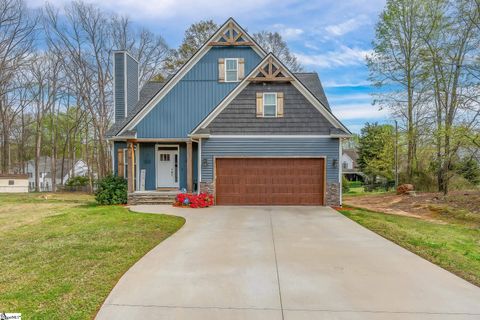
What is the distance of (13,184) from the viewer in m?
27.4

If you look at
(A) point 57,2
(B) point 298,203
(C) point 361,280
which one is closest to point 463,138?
(B) point 298,203

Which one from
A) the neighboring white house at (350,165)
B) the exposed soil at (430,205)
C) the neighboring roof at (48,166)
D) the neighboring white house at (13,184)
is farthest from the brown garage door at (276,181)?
the neighboring white house at (350,165)

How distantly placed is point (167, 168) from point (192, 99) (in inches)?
141

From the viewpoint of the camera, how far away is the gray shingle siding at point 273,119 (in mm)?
13031

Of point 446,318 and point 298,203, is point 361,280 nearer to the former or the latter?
point 446,318

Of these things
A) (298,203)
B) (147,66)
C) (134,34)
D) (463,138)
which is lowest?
(298,203)

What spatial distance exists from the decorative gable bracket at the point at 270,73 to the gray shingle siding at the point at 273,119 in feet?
1.12

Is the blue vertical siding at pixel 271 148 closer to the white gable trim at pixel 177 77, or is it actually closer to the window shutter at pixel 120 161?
the white gable trim at pixel 177 77

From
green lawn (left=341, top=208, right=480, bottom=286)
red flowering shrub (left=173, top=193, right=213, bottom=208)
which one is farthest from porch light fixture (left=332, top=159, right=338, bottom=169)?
red flowering shrub (left=173, top=193, right=213, bottom=208)

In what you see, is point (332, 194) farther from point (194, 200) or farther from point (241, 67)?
point (241, 67)

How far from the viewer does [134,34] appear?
29.1 m

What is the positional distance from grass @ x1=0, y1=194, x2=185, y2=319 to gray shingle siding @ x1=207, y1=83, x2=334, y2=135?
4779 millimetres

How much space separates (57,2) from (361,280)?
99.4 ft

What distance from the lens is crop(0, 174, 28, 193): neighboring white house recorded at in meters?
27.2
